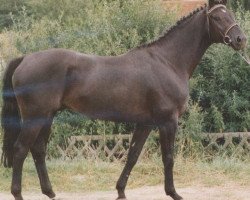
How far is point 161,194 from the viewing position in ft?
22.7

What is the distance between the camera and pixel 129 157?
6.62 meters

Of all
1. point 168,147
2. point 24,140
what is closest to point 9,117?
point 24,140

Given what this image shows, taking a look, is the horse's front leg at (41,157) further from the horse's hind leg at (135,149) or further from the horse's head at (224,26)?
the horse's head at (224,26)

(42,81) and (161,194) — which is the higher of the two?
(42,81)

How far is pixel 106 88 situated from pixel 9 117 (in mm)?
1331

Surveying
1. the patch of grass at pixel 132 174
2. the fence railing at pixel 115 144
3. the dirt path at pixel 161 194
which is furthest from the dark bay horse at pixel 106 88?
the fence railing at pixel 115 144

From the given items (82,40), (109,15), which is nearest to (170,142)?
(82,40)

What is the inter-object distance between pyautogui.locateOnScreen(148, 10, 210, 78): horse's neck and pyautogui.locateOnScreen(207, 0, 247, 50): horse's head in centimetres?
12

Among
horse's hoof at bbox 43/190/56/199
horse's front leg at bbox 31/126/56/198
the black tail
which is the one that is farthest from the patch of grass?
the black tail

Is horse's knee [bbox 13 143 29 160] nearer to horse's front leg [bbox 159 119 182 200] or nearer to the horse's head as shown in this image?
horse's front leg [bbox 159 119 182 200]

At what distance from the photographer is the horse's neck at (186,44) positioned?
6492 mm

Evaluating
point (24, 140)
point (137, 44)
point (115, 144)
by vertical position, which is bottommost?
point (115, 144)

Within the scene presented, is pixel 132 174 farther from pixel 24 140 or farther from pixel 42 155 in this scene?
pixel 24 140

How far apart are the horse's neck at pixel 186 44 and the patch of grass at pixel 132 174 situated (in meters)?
1.90
